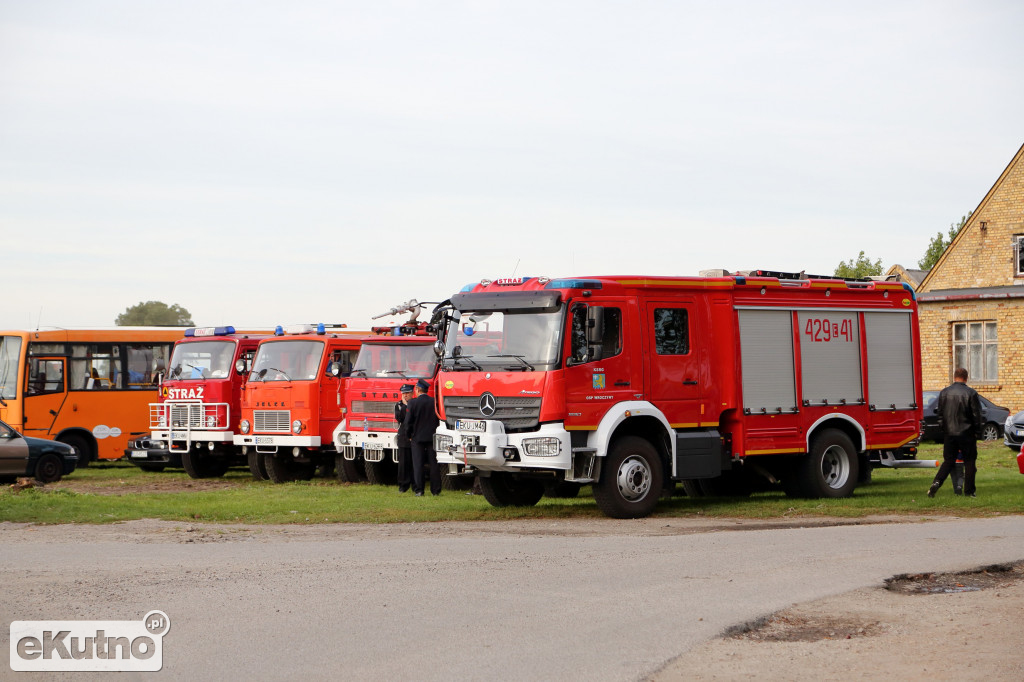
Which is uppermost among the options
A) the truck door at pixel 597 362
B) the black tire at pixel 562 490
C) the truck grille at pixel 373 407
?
the truck door at pixel 597 362

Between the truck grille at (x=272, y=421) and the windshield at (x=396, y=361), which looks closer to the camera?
the windshield at (x=396, y=361)

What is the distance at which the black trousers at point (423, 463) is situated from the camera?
18.8 metres

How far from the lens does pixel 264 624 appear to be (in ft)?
28.1

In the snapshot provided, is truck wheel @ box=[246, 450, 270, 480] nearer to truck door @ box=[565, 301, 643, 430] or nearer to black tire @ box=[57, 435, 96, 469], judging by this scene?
black tire @ box=[57, 435, 96, 469]

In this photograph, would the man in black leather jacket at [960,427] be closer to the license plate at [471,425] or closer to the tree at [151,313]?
the license plate at [471,425]

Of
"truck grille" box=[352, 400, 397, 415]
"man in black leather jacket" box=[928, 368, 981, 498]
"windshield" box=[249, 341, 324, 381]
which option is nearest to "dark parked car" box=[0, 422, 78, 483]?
"windshield" box=[249, 341, 324, 381]

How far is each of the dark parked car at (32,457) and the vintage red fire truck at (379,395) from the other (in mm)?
5735

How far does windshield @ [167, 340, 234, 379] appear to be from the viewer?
83.8ft

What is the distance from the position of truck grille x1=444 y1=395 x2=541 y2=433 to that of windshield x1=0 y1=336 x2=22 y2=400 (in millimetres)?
15861

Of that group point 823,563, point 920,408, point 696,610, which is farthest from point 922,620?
point 920,408

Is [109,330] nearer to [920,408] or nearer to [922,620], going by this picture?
[920,408]

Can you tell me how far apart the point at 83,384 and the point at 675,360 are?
17.5 m

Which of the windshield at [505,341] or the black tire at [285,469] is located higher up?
the windshield at [505,341]

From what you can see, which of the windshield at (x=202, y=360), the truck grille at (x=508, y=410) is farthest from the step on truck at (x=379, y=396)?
the truck grille at (x=508, y=410)
